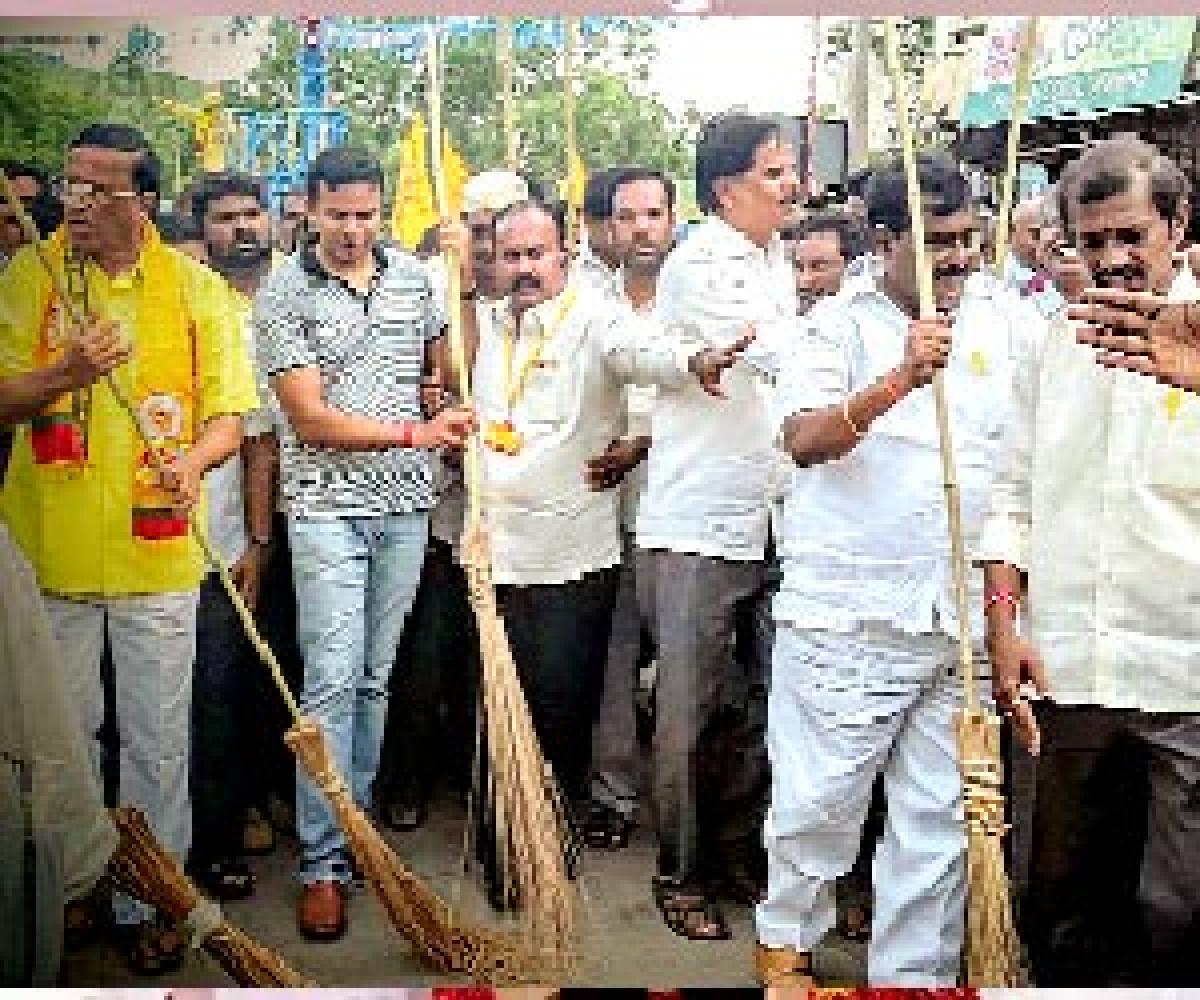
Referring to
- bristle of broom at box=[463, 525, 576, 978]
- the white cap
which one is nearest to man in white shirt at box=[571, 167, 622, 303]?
the white cap

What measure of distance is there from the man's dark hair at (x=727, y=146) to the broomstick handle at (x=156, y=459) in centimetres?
95

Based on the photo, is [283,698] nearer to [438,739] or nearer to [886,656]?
[438,739]

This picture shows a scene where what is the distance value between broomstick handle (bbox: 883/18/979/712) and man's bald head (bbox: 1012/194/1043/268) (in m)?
0.14

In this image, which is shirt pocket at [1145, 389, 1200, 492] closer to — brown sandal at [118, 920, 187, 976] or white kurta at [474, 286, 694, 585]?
white kurta at [474, 286, 694, 585]

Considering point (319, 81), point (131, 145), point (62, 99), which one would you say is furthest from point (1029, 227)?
point (62, 99)

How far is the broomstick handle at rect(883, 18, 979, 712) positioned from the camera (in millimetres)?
2975

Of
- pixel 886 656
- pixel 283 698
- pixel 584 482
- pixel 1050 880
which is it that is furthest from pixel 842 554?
pixel 283 698

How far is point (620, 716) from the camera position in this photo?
10.6 feet

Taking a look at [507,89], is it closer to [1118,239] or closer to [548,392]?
[548,392]

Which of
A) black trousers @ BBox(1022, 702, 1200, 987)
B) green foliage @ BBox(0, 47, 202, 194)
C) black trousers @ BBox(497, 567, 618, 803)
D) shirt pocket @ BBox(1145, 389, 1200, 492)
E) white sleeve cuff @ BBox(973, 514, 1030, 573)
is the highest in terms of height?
green foliage @ BBox(0, 47, 202, 194)

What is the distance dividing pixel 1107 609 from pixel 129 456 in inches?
61.0

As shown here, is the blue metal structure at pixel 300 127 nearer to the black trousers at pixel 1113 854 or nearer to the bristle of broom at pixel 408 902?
the bristle of broom at pixel 408 902

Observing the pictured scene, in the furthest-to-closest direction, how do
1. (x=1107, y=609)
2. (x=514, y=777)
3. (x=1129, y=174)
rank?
(x=514, y=777) → (x=1107, y=609) → (x=1129, y=174)

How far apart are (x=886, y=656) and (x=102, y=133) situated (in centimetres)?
147
